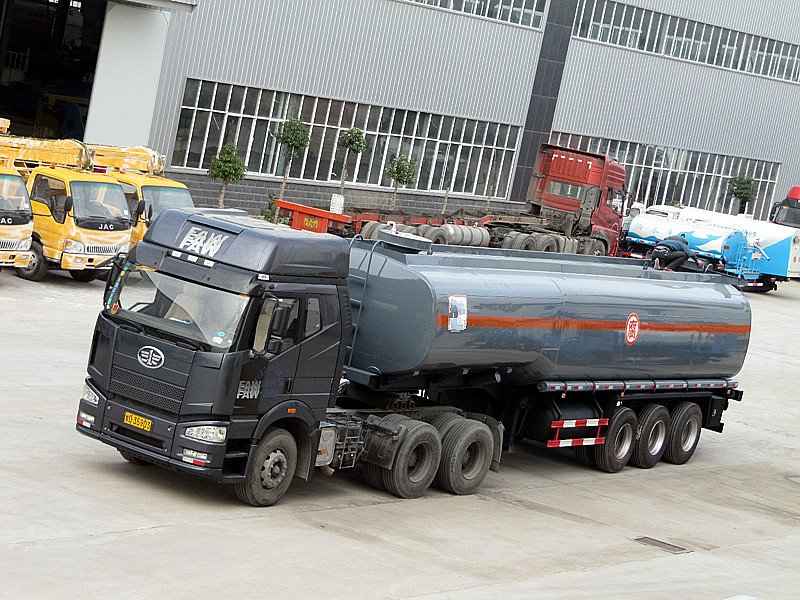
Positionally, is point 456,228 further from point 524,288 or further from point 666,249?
point 524,288

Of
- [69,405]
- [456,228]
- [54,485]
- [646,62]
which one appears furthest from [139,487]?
[646,62]

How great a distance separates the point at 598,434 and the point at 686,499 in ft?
4.64

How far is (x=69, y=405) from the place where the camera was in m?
15.8

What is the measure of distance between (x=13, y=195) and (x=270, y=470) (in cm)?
1252

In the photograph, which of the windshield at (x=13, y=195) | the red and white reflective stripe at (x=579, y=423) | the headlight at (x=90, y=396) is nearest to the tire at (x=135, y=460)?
the headlight at (x=90, y=396)

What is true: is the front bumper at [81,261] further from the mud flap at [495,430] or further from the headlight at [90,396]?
the headlight at [90,396]

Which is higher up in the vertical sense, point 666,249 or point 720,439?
point 666,249

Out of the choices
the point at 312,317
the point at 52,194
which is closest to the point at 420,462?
the point at 312,317

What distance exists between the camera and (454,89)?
45.8 metres

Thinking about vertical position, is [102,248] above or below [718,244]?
below

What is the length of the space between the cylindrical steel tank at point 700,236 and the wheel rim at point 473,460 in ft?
87.6

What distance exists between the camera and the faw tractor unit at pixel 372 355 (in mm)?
12117

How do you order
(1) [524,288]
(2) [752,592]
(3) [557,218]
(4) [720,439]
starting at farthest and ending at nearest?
(3) [557,218]
(4) [720,439]
(1) [524,288]
(2) [752,592]

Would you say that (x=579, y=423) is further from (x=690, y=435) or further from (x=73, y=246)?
(x=73, y=246)
